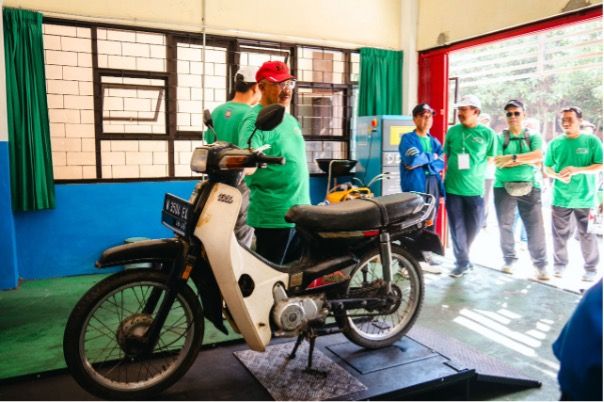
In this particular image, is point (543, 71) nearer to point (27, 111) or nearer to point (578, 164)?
point (578, 164)

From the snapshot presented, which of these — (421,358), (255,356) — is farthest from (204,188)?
(421,358)

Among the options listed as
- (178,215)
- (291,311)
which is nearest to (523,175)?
(291,311)

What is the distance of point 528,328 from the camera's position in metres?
3.58

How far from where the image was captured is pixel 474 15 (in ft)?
17.5

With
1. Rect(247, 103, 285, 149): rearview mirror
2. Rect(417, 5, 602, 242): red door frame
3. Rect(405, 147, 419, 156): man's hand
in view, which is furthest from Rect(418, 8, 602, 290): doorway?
Rect(247, 103, 285, 149): rearview mirror

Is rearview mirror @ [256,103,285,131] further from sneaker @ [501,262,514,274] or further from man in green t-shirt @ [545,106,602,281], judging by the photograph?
sneaker @ [501,262,514,274]

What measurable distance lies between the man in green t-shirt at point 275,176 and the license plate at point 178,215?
1.59 ft

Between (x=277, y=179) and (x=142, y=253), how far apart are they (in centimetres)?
80

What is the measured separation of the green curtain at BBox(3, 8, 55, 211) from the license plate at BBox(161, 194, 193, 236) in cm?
263

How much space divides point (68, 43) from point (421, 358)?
4034mm

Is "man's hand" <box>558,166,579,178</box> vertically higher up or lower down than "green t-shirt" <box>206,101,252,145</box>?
lower down

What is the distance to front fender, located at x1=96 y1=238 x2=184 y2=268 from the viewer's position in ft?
7.40

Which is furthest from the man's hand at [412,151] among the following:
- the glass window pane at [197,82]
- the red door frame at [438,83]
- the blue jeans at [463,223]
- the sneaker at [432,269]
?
the glass window pane at [197,82]

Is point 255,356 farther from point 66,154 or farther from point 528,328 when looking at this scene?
point 66,154
